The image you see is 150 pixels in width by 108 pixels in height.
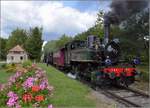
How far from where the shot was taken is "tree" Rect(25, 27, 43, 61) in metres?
90.4

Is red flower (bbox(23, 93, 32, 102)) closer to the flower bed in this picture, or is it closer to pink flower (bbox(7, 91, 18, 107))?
the flower bed

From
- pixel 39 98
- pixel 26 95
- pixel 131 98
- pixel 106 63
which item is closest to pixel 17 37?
pixel 106 63

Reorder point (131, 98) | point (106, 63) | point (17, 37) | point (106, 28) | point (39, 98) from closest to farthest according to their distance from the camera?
point (39, 98) → point (131, 98) → point (106, 63) → point (106, 28) → point (17, 37)

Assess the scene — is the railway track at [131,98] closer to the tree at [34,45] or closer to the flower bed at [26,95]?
the flower bed at [26,95]

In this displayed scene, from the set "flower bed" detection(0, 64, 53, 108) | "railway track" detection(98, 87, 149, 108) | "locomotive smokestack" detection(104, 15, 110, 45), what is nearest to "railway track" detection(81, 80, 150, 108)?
"railway track" detection(98, 87, 149, 108)

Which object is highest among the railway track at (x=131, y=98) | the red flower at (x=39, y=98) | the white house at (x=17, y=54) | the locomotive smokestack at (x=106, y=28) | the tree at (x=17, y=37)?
the tree at (x=17, y=37)

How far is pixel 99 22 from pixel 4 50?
75754 millimetres

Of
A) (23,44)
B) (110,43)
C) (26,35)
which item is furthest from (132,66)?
(26,35)

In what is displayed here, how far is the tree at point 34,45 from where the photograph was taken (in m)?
90.4

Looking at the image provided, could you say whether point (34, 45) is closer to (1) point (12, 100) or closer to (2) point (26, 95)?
(2) point (26, 95)

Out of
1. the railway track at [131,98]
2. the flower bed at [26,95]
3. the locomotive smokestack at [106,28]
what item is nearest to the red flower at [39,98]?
the flower bed at [26,95]

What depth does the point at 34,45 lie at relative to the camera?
9006 cm

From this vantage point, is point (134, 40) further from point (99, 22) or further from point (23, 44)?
point (23, 44)

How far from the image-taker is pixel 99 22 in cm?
4212
